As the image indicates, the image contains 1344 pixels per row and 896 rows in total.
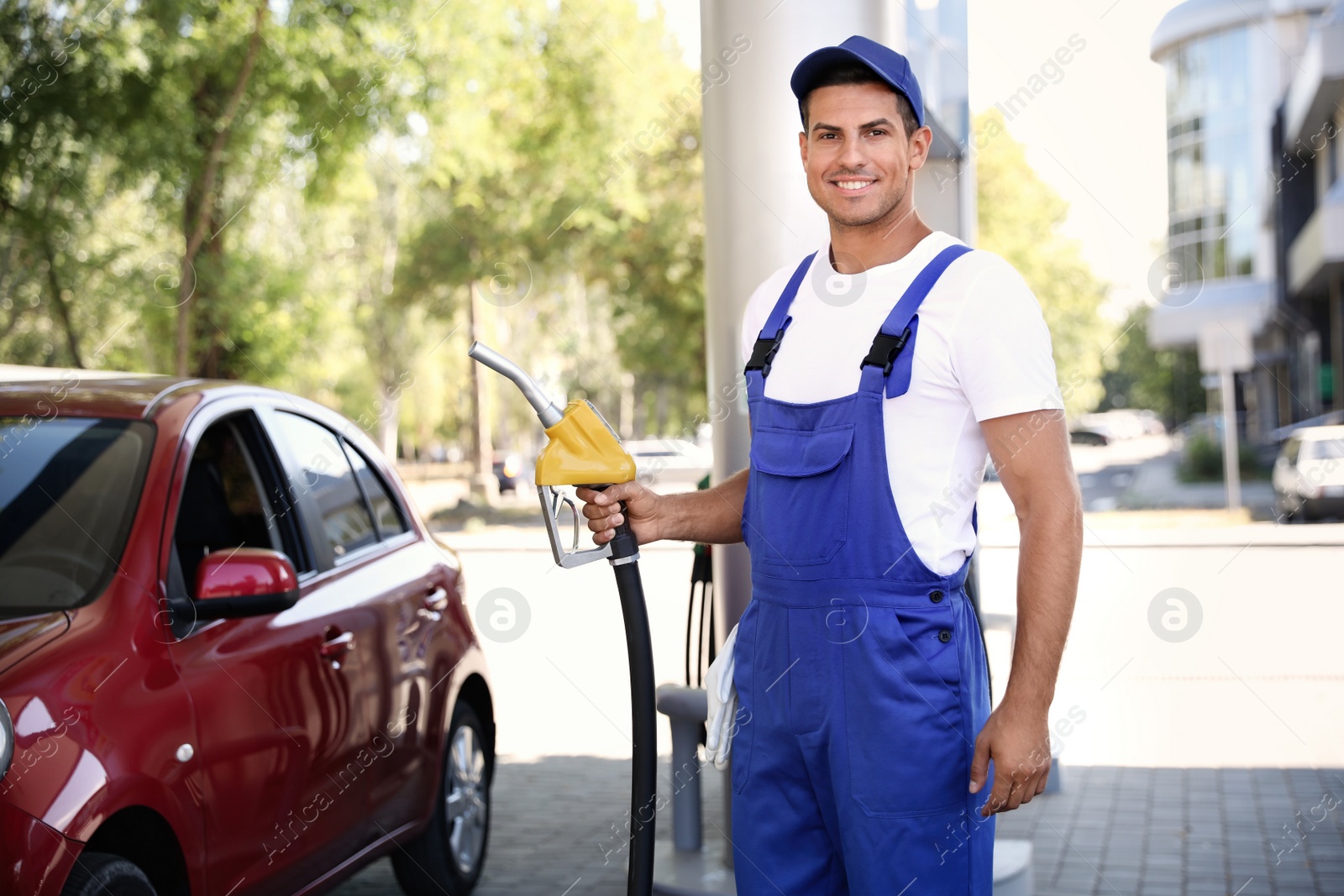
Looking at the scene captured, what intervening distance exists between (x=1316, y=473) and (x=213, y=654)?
19540 mm

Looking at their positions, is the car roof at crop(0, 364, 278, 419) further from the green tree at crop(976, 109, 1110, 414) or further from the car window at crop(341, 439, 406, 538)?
the green tree at crop(976, 109, 1110, 414)

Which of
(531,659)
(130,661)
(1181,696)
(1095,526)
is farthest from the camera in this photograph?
(1095,526)

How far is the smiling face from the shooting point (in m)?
2.66

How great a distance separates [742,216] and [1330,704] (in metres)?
5.73

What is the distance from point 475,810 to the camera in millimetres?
4930

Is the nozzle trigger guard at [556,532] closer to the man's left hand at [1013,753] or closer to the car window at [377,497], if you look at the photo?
the man's left hand at [1013,753]

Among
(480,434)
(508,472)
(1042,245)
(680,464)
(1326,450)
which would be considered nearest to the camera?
(1326,450)

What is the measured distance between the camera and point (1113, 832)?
5.84m

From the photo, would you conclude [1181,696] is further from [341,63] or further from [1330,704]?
[341,63]

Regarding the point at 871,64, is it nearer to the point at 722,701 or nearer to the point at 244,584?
the point at 722,701

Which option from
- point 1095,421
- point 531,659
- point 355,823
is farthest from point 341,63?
point 1095,421

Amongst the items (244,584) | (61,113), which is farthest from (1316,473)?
(244,584)

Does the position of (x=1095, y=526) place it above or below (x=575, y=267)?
below

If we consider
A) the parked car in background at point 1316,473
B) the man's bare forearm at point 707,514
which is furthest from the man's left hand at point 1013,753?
the parked car in background at point 1316,473
